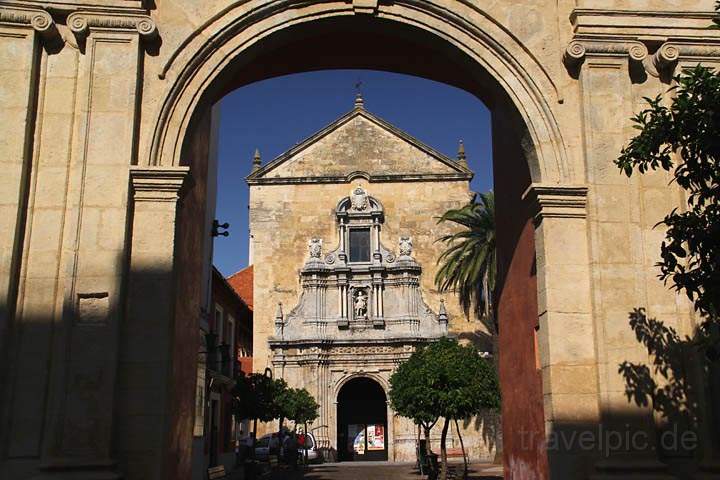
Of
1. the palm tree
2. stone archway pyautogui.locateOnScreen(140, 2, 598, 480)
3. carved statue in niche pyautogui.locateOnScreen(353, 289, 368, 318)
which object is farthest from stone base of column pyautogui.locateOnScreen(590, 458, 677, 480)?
carved statue in niche pyautogui.locateOnScreen(353, 289, 368, 318)

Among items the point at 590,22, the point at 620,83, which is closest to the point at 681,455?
the point at 620,83

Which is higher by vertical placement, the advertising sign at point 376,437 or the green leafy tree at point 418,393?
the green leafy tree at point 418,393

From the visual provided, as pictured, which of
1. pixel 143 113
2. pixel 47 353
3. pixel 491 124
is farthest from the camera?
pixel 491 124

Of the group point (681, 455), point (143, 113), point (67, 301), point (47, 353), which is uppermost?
point (143, 113)

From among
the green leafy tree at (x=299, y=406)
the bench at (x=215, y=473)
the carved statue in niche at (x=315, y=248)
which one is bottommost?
the bench at (x=215, y=473)

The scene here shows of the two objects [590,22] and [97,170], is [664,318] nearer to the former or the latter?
[590,22]

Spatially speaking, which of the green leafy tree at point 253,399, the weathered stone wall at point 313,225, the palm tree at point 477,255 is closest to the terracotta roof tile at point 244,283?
the weathered stone wall at point 313,225

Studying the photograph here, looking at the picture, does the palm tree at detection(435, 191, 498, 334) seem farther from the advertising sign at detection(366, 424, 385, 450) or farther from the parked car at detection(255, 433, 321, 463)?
the parked car at detection(255, 433, 321, 463)

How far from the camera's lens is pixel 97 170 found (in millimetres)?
7840

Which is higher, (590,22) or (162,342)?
(590,22)

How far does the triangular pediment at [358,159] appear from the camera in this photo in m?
36.6

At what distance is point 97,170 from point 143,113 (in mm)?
767

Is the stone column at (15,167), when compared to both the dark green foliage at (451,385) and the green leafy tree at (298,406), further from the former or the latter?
the green leafy tree at (298,406)

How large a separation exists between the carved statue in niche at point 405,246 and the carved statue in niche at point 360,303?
8.01 feet
